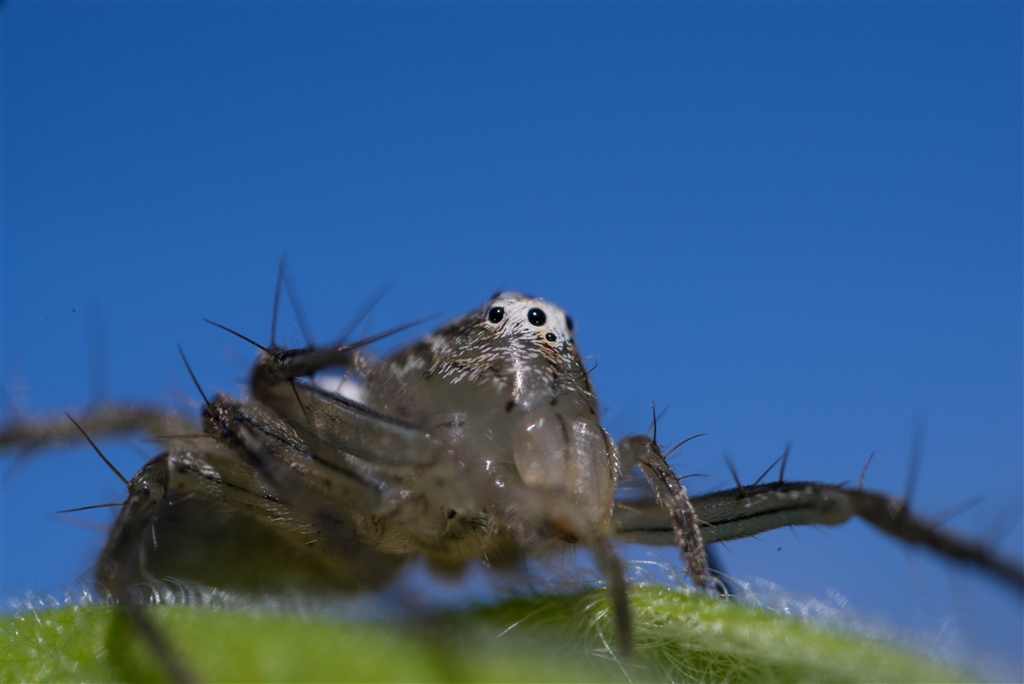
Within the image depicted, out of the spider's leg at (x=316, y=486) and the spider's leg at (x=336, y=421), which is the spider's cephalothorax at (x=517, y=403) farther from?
the spider's leg at (x=316, y=486)

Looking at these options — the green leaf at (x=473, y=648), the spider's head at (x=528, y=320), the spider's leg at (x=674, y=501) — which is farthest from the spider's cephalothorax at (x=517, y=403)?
the green leaf at (x=473, y=648)

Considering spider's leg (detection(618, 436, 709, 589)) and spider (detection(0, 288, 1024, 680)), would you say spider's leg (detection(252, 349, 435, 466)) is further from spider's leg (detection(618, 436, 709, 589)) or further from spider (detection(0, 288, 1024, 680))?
spider's leg (detection(618, 436, 709, 589))

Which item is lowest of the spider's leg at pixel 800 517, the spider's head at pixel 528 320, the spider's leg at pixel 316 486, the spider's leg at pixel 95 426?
the spider's leg at pixel 800 517

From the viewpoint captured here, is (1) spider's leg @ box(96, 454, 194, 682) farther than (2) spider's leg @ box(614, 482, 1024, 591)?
No

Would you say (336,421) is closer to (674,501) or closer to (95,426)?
(674,501)

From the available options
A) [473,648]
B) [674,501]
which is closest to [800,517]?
[674,501]

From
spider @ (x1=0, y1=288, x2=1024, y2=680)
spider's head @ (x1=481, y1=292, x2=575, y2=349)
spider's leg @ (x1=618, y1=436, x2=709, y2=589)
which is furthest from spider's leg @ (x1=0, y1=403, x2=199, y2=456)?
spider's leg @ (x1=618, y1=436, x2=709, y2=589)

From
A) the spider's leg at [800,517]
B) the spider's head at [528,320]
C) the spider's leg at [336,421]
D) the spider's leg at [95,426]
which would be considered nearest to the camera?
the spider's leg at [800,517]

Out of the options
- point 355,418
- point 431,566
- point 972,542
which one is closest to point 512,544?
point 431,566

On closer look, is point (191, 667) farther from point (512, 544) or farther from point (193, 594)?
point (512, 544)
